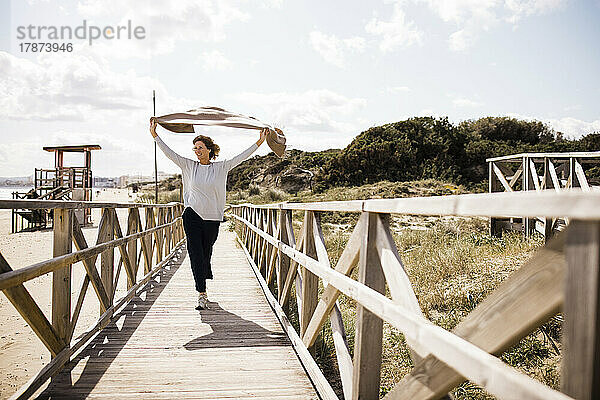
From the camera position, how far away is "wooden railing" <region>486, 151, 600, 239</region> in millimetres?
7238

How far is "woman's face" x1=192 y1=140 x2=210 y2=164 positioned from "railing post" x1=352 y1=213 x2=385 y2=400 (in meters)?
3.30

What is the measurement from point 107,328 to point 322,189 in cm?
2104

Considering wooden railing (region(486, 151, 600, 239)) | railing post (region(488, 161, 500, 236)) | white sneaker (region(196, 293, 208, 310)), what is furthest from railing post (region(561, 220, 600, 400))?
railing post (region(488, 161, 500, 236))

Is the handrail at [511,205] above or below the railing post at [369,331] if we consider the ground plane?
above

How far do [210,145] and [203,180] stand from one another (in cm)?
44

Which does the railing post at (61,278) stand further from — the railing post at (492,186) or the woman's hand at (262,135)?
the railing post at (492,186)

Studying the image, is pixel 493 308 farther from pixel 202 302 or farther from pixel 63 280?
pixel 202 302

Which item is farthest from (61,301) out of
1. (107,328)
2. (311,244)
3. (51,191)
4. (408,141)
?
(408,141)

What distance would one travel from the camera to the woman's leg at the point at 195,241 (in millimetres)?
5133

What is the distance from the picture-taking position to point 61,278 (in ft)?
10.6

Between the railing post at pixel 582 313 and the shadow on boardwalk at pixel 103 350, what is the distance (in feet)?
9.04

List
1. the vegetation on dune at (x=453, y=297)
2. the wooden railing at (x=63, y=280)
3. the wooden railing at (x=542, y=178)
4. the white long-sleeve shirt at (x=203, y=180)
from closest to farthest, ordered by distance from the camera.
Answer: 1. the wooden railing at (x=63, y=280)
2. the vegetation on dune at (x=453, y=297)
3. the white long-sleeve shirt at (x=203, y=180)
4. the wooden railing at (x=542, y=178)

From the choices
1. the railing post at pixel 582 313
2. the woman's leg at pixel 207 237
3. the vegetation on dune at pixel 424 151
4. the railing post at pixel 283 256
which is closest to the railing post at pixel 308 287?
the railing post at pixel 283 256

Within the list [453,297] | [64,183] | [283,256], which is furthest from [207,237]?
[64,183]
